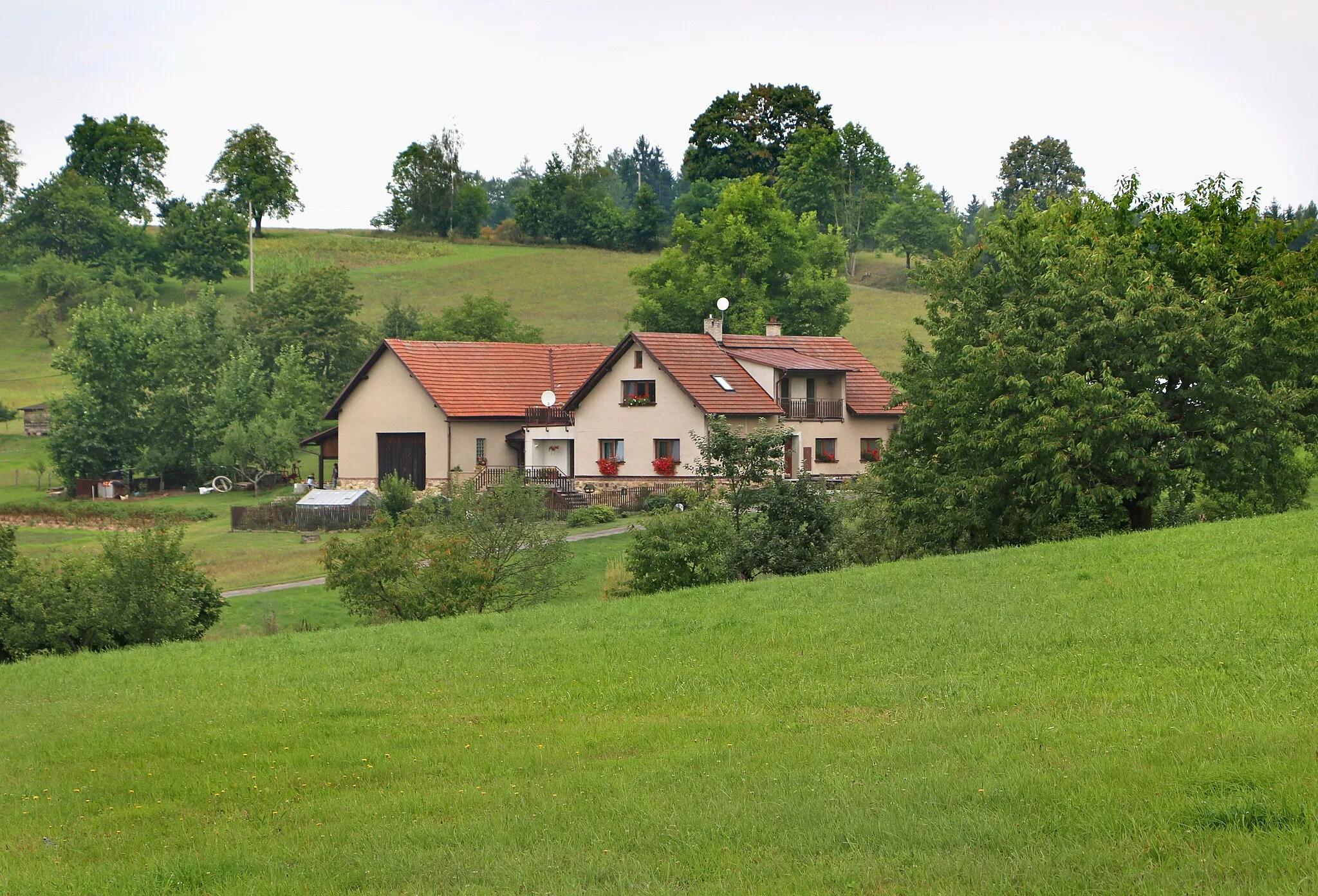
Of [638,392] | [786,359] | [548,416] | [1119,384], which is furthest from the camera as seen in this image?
[786,359]

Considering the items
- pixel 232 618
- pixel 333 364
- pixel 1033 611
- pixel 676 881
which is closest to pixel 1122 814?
pixel 676 881

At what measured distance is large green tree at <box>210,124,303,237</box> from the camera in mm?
117000

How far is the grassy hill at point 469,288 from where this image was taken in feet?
304

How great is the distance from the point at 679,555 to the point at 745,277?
52495 mm

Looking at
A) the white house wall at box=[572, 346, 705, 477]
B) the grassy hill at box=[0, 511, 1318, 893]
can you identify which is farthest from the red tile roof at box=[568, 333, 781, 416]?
the grassy hill at box=[0, 511, 1318, 893]

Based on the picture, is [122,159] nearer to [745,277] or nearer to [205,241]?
[205,241]

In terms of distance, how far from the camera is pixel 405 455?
58.7 metres

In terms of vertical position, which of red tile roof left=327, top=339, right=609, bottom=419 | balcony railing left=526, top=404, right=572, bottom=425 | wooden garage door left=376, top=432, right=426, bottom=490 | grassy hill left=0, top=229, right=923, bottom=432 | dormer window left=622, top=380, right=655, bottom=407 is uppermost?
grassy hill left=0, top=229, right=923, bottom=432

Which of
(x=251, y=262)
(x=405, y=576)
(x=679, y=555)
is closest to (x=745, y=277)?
(x=251, y=262)

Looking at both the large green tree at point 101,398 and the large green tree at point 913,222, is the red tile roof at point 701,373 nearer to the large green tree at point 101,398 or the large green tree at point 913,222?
the large green tree at point 101,398

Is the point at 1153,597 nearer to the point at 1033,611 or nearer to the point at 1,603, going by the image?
the point at 1033,611

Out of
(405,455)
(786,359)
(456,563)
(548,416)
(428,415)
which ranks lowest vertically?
(456,563)

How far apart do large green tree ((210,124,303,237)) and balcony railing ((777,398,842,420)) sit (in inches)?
3048

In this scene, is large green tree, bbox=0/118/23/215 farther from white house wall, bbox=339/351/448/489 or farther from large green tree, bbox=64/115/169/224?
white house wall, bbox=339/351/448/489
